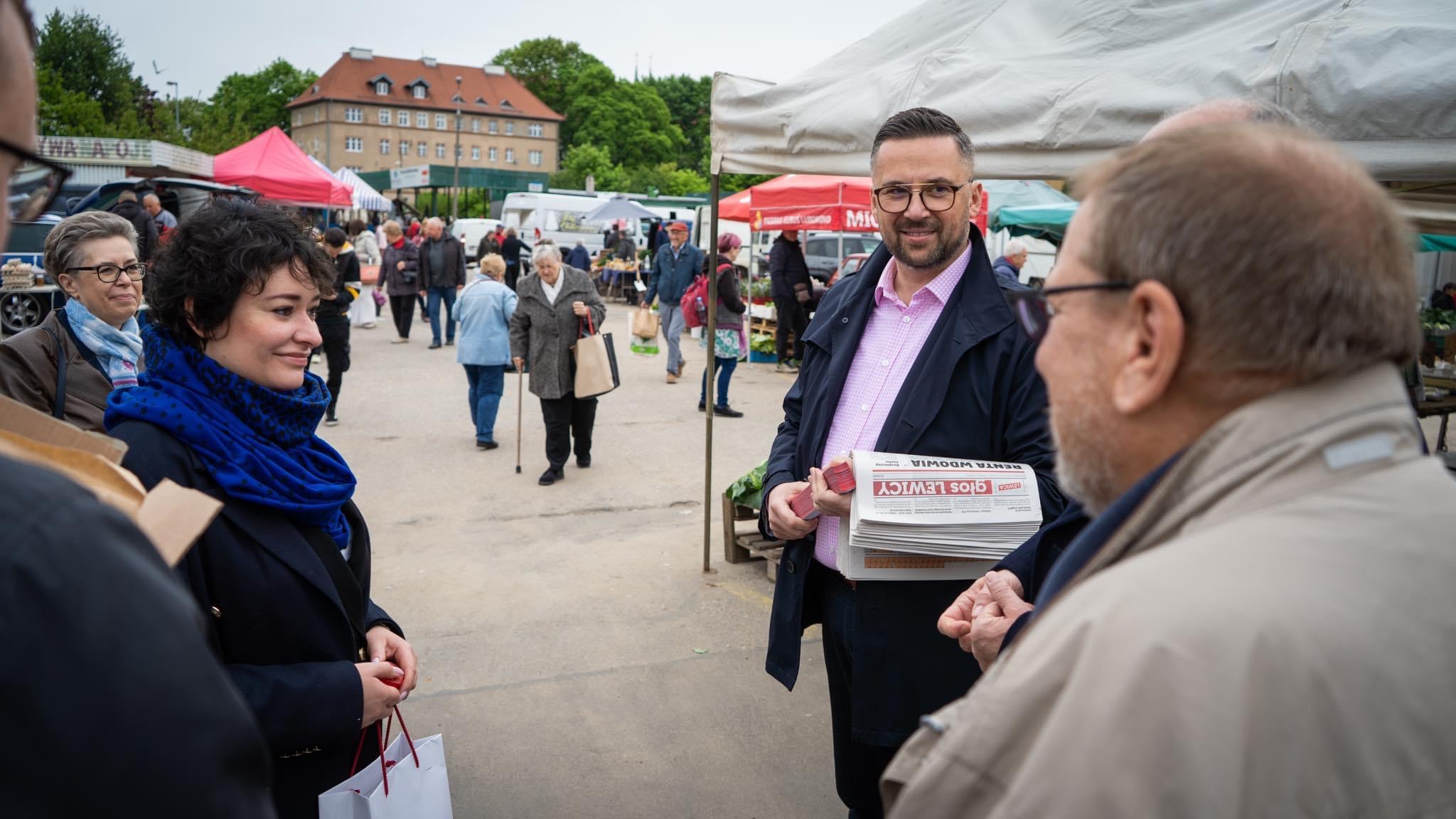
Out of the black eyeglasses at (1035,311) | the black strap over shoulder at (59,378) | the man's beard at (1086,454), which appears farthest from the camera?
the black strap over shoulder at (59,378)

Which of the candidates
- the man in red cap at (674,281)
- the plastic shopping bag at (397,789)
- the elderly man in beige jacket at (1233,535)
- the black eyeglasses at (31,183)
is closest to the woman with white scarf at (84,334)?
the plastic shopping bag at (397,789)

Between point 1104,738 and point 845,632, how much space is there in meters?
1.98

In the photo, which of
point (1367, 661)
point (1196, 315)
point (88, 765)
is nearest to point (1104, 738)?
point (1367, 661)

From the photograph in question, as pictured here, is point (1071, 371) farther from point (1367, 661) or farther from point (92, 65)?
point (92, 65)

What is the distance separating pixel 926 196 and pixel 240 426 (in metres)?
1.87

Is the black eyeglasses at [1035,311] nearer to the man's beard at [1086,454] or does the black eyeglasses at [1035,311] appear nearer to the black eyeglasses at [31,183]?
the man's beard at [1086,454]

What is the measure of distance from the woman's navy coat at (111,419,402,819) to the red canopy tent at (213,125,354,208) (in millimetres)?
18675

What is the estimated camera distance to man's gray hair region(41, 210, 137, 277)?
3982 mm

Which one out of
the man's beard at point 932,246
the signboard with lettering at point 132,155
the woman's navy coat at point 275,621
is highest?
the signboard with lettering at point 132,155

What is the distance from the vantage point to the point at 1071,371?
46.9 inches

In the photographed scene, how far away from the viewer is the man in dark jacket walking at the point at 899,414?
264 cm

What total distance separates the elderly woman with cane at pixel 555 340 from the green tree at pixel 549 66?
96.5 metres

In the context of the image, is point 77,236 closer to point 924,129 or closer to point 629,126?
point 924,129

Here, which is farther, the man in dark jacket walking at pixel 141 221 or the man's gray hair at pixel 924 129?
the man in dark jacket walking at pixel 141 221
